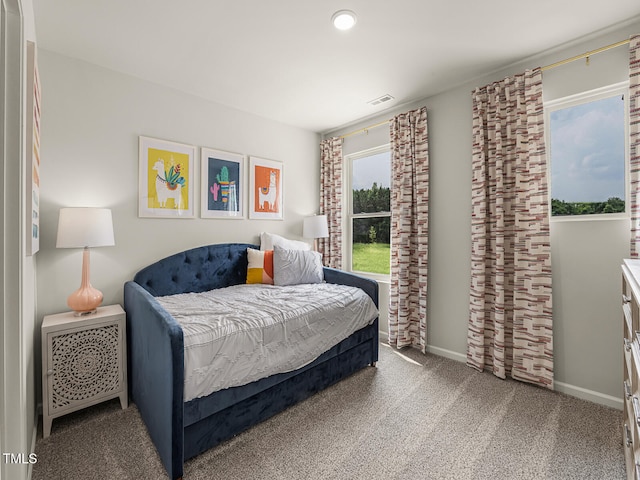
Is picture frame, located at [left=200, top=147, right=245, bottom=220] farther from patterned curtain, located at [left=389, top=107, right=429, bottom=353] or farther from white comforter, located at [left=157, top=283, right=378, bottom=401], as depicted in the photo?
patterned curtain, located at [left=389, top=107, right=429, bottom=353]

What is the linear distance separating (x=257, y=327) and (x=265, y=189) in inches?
79.0

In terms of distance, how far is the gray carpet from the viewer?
4.99ft

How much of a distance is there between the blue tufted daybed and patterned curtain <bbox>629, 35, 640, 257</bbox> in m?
1.80

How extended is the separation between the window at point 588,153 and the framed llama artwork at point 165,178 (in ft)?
10.2

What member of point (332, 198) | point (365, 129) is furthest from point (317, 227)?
point (365, 129)

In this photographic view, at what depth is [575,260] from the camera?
2176 mm

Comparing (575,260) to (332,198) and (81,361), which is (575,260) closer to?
(332,198)

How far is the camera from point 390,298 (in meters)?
3.24

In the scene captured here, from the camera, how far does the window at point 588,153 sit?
2064 mm

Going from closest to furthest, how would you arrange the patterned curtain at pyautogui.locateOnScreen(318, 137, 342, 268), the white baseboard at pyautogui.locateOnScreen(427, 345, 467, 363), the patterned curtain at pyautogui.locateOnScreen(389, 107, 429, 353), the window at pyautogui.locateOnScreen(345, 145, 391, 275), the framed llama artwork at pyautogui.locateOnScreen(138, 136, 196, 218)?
1. the framed llama artwork at pyautogui.locateOnScreen(138, 136, 196, 218)
2. the white baseboard at pyautogui.locateOnScreen(427, 345, 467, 363)
3. the patterned curtain at pyautogui.locateOnScreen(389, 107, 429, 353)
4. the window at pyautogui.locateOnScreen(345, 145, 391, 275)
5. the patterned curtain at pyautogui.locateOnScreen(318, 137, 342, 268)

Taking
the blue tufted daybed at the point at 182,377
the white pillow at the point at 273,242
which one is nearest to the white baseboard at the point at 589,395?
the blue tufted daybed at the point at 182,377

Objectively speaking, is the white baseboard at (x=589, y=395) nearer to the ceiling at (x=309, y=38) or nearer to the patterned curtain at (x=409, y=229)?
the patterned curtain at (x=409, y=229)

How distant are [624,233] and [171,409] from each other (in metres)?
2.92

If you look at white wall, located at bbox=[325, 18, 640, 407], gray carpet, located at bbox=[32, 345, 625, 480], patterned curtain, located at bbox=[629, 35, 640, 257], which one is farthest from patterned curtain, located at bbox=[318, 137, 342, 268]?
patterned curtain, located at bbox=[629, 35, 640, 257]
